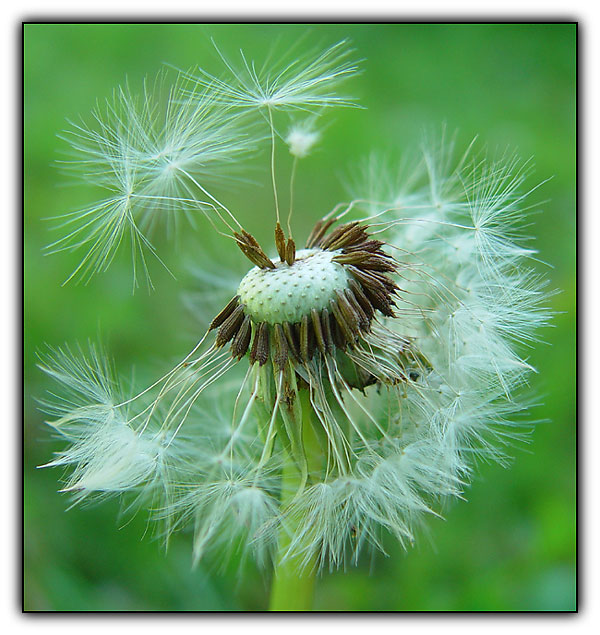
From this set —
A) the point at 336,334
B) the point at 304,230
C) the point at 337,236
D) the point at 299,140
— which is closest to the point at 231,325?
the point at 336,334

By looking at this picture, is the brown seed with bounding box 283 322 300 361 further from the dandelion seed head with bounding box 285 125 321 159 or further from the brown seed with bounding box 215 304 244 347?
the dandelion seed head with bounding box 285 125 321 159

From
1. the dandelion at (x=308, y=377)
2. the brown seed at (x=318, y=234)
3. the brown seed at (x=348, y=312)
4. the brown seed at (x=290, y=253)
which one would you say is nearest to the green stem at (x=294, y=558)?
the dandelion at (x=308, y=377)

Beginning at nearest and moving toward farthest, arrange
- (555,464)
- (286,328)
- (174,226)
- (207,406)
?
(286,328), (207,406), (555,464), (174,226)

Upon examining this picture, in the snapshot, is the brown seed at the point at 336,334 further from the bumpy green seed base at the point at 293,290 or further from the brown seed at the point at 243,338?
the brown seed at the point at 243,338

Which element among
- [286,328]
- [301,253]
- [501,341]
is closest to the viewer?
[286,328]

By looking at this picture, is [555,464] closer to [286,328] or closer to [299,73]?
[286,328]

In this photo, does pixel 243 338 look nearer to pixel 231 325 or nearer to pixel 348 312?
pixel 231 325

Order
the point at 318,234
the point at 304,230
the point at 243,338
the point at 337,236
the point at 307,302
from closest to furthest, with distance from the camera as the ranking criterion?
the point at 307,302 < the point at 243,338 < the point at 337,236 < the point at 318,234 < the point at 304,230
